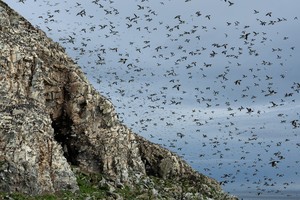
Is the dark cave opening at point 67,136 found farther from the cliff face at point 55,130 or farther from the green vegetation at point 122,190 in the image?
the green vegetation at point 122,190

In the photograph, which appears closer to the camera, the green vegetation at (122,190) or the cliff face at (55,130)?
the cliff face at (55,130)

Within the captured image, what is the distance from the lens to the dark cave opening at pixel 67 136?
2948 inches

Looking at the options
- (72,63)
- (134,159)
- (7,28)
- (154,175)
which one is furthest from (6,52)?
(154,175)

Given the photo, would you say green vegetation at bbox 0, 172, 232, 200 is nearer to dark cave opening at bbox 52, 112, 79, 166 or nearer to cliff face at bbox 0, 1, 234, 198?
cliff face at bbox 0, 1, 234, 198

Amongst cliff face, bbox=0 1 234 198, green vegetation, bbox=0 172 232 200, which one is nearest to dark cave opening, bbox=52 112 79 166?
cliff face, bbox=0 1 234 198

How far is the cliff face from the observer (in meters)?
56.8

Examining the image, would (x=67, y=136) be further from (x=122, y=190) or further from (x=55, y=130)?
(x=122, y=190)

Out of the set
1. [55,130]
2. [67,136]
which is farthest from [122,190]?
[55,130]

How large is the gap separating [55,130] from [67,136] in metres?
1.86

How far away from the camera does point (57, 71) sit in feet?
246

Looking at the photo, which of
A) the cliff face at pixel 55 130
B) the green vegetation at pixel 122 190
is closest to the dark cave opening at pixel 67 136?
the cliff face at pixel 55 130

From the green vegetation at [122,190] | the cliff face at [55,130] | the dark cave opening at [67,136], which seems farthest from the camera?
the dark cave opening at [67,136]

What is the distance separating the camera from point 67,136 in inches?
2972

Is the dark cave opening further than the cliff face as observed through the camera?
Yes
